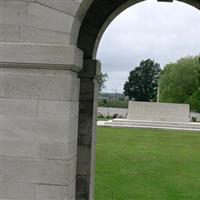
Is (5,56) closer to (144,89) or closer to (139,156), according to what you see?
(139,156)

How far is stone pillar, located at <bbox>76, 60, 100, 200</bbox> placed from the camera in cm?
737

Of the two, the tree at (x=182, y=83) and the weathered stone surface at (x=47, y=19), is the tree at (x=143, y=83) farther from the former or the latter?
the weathered stone surface at (x=47, y=19)

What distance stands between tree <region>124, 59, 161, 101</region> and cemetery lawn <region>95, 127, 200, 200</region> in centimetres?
7248

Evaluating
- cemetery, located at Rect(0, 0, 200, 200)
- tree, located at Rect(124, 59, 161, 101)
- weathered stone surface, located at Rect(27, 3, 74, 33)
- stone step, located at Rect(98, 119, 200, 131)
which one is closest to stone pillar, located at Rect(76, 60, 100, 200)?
cemetery, located at Rect(0, 0, 200, 200)

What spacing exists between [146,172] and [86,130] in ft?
26.6

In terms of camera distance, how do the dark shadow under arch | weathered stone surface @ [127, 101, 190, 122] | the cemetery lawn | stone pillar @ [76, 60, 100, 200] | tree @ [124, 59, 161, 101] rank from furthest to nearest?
1. tree @ [124, 59, 161, 101]
2. weathered stone surface @ [127, 101, 190, 122]
3. the cemetery lawn
4. the dark shadow under arch
5. stone pillar @ [76, 60, 100, 200]

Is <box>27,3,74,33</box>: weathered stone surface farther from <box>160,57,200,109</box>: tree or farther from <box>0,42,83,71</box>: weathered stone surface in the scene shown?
<box>160,57,200,109</box>: tree

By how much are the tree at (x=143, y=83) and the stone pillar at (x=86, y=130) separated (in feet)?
285

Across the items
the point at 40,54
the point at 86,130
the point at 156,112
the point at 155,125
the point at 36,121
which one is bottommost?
the point at 155,125

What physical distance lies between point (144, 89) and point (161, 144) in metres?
72.4

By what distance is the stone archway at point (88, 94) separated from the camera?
291 inches

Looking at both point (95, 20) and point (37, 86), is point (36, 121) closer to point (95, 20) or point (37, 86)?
point (37, 86)

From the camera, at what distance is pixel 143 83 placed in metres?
97.6

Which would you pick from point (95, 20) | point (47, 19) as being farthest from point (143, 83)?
point (47, 19)
